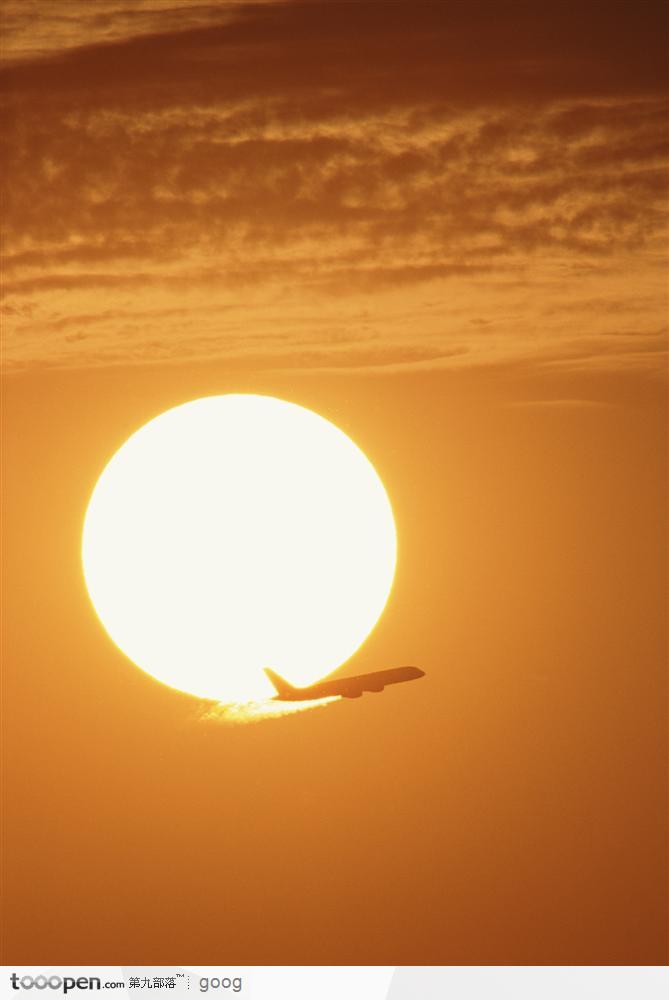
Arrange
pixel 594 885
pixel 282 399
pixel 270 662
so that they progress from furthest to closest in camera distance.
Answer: pixel 594 885 → pixel 282 399 → pixel 270 662

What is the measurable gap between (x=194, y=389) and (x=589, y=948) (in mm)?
6588

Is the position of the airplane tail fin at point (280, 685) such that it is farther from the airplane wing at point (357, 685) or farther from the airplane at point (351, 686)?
the airplane wing at point (357, 685)

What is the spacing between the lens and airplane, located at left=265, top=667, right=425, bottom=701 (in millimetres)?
10688

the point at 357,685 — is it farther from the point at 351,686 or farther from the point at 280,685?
the point at 280,685

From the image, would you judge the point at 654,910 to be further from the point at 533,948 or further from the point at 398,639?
the point at 398,639

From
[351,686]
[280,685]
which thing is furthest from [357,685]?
[280,685]

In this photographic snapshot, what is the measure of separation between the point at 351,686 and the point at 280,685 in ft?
3.16

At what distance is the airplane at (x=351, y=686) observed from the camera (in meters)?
10.7

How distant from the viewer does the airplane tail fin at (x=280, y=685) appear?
9.74m

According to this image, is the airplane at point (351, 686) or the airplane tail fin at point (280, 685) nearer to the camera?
the airplane tail fin at point (280, 685)

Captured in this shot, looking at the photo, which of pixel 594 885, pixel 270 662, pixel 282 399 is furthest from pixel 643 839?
pixel 282 399

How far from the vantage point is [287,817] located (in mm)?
11289

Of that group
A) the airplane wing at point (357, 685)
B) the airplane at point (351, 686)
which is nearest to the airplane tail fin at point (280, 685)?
the airplane at point (351, 686)

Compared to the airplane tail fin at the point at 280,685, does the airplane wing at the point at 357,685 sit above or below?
above
